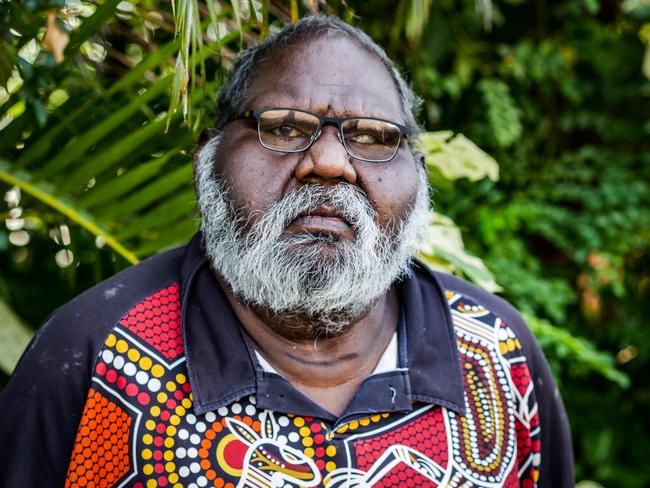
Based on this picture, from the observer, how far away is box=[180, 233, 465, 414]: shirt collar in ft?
4.77

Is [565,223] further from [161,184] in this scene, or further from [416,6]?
[161,184]

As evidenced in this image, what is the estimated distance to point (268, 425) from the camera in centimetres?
144

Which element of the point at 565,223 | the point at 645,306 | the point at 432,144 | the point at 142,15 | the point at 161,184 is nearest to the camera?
the point at 161,184

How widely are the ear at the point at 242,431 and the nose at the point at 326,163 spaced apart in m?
0.52

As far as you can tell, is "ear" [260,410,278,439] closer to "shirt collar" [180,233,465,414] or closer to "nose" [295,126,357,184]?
"shirt collar" [180,233,465,414]

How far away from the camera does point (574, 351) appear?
239cm

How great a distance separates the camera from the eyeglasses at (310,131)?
1550 mm

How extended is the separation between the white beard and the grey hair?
9.0 inches

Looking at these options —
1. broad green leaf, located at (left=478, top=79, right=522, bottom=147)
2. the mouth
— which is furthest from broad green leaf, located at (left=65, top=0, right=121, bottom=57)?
broad green leaf, located at (left=478, top=79, right=522, bottom=147)

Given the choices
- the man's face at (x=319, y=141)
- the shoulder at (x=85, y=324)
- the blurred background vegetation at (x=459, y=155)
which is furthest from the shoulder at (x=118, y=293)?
the blurred background vegetation at (x=459, y=155)

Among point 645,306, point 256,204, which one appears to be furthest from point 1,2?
point 645,306

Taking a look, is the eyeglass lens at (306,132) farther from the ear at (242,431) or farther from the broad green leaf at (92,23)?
the ear at (242,431)

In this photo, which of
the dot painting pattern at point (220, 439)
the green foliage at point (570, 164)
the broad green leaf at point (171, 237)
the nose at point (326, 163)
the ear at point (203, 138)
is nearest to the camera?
the dot painting pattern at point (220, 439)

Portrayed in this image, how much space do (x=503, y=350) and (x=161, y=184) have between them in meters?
0.99
